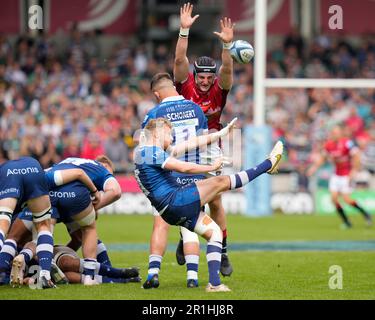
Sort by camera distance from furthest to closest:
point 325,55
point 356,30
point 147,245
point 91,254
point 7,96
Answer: point 356,30
point 325,55
point 7,96
point 147,245
point 91,254

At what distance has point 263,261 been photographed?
1191cm

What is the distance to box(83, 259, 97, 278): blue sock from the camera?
9.52 m

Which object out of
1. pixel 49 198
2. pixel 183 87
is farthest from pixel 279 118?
pixel 49 198

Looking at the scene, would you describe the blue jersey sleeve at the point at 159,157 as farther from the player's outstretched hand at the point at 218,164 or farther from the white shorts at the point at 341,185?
the white shorts at the point at 341,185

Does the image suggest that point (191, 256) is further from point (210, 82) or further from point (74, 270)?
point (210, 82)

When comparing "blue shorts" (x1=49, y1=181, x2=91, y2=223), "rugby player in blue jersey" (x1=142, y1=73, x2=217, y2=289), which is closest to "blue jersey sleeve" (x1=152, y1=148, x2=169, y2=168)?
"rugby player in blue jersey" (x1=142, y1=73, x2=217, y2=289)

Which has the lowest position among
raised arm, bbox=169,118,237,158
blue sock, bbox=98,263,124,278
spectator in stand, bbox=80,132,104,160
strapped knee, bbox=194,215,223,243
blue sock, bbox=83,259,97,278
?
blue sock, bbox=98,263,124,278

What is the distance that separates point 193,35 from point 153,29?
1283 millimetres

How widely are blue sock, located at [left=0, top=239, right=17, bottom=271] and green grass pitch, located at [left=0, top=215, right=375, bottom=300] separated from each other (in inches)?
14.9

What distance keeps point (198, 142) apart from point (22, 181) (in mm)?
1733

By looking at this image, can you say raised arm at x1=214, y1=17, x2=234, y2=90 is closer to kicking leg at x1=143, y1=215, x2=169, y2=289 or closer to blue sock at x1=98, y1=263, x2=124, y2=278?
kicking leg at x1=143, y1=215, x2=169, y2=289

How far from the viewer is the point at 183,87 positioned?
10570 mm

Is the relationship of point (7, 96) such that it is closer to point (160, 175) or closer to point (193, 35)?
point (193, 35)

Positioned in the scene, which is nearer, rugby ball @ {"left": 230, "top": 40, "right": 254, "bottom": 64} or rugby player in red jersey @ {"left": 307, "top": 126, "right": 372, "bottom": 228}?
rugby ball @ {"left": 230, "top": 40, "right": 254, "bottom": 64}
